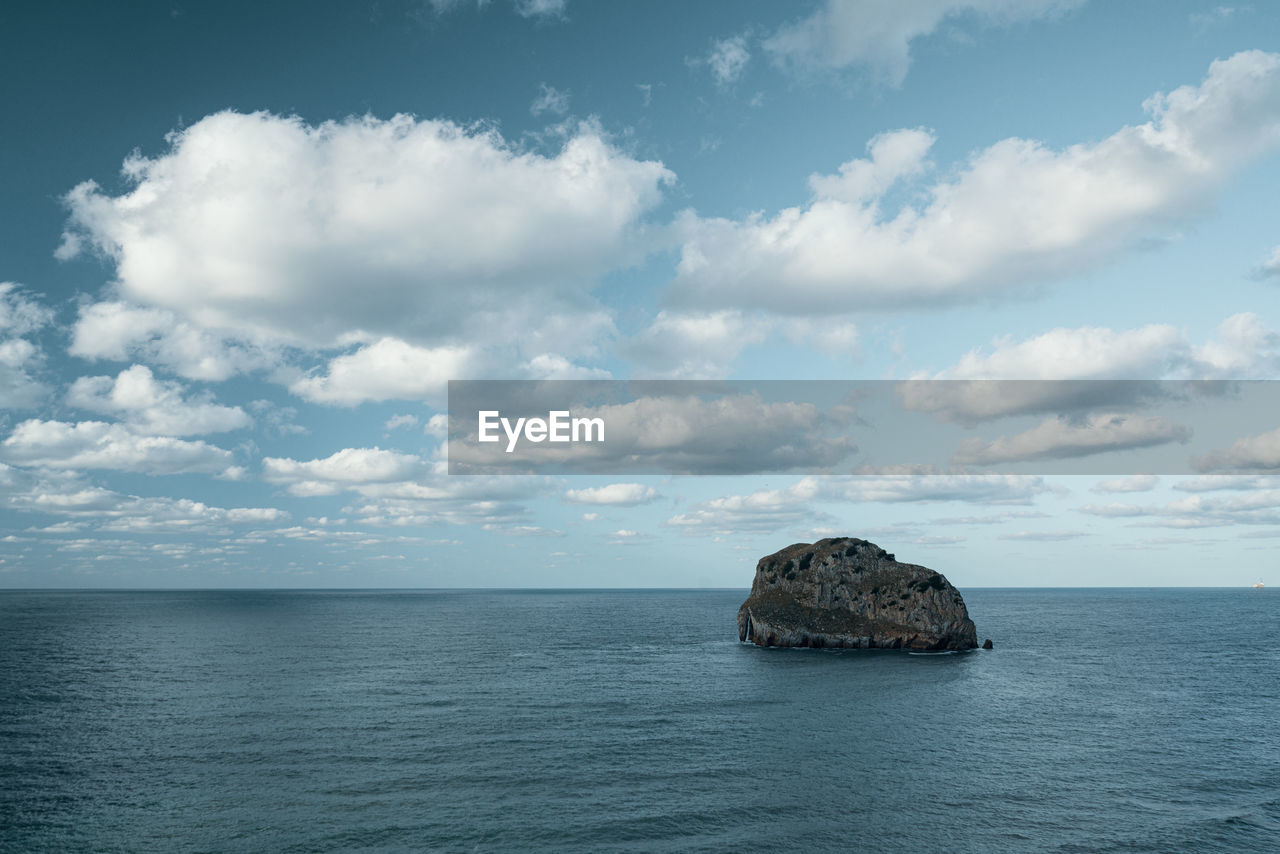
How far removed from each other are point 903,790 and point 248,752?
6187 centimetres

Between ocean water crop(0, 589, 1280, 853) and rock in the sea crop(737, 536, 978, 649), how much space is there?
23144 mm

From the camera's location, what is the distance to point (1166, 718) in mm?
88500

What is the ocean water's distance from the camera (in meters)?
50.9

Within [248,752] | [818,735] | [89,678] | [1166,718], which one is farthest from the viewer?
[89,678]

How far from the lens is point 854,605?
519 feet

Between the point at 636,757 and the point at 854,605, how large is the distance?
A: 103 meters

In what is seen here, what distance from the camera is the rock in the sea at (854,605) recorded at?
496 ft

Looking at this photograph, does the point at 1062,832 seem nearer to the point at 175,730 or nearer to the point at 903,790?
the point at 903,790

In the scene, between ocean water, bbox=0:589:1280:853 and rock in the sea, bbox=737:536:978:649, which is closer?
ocean water, bbox=0:589:1280:853

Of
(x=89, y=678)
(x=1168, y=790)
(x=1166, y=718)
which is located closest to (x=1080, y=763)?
(x=1168, y=790)

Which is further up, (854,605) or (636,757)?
(854,605)

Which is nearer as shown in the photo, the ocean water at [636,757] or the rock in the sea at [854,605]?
the ocean water at [636,757]

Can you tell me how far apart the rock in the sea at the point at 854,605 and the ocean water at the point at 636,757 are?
75.9ft

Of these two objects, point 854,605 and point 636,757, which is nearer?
point 636,757
